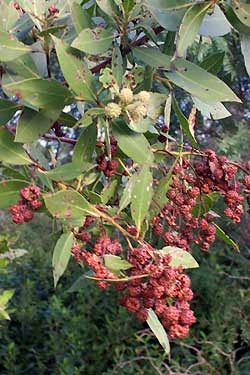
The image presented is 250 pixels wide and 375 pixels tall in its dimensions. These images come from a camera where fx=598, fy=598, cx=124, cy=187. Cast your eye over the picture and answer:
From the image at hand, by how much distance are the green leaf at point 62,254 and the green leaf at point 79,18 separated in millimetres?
222

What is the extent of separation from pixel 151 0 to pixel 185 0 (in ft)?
0.12

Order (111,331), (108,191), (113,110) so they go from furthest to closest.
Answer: (111,331), (108,191), (113,110)

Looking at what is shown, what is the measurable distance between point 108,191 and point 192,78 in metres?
0.17

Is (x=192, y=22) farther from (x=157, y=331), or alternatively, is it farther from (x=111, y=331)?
(x=111, y=331)

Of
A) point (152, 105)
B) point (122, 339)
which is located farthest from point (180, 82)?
point (122, 339)

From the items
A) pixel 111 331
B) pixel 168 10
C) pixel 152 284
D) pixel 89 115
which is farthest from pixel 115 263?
pixel 111 331

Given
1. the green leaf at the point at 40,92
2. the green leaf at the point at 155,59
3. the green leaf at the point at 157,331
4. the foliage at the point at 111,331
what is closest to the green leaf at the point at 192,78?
the green leaf at the point at 155,59

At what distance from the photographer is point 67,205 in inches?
23.5

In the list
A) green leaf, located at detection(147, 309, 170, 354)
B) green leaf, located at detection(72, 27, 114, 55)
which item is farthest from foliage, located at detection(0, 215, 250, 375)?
green leaf, located at detection(72, 27, 114, 55)

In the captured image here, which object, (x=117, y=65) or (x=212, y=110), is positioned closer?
(x=117, y=65)

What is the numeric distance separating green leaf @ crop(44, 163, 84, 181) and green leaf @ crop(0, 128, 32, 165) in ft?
Answer: 0.14

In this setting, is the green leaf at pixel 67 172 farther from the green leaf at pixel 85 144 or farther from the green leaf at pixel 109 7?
the green leaf at pixel 109 7

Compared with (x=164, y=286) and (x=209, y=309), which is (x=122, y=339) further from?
(x=164, y=286)

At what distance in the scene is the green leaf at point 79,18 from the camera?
626mm
